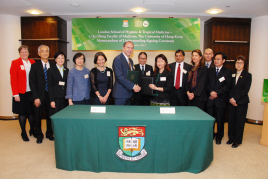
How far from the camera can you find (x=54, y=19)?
480 cm

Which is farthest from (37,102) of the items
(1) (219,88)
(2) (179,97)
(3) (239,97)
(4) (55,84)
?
(3) (239,97)

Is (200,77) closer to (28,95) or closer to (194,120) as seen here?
(194,120)

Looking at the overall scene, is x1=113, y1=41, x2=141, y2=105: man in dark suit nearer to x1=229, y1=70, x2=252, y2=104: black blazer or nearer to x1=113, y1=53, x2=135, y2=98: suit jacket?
x1=113, y1=53, x2=135, y2=98: suit jacket

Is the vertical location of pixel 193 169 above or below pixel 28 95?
below

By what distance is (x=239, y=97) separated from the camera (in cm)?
327

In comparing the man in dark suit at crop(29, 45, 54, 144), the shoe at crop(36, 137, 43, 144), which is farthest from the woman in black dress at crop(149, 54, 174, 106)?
the shoe at crop(36, 137, 43, 144)

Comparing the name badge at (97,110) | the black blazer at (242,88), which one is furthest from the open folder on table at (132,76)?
the black blazer at (242,88)

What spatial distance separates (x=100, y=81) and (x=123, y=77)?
25.3 inches

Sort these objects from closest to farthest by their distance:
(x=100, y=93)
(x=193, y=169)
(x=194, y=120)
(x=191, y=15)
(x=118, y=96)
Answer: (x=194, y=120)
(x=193, y=169)
(x=118, y=96)
(x=100, y=93)
(x=191, y=15)

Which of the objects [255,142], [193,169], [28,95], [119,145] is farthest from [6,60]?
[255,142]

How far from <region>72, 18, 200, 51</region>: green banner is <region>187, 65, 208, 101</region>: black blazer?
1465 millimetres

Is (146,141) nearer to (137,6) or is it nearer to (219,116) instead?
(219,116)

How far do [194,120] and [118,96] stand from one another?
1469mm

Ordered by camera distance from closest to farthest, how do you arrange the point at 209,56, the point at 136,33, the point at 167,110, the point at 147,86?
the point at 167,110
the point at 147,86
the point at 209,56
the point at 136,33
